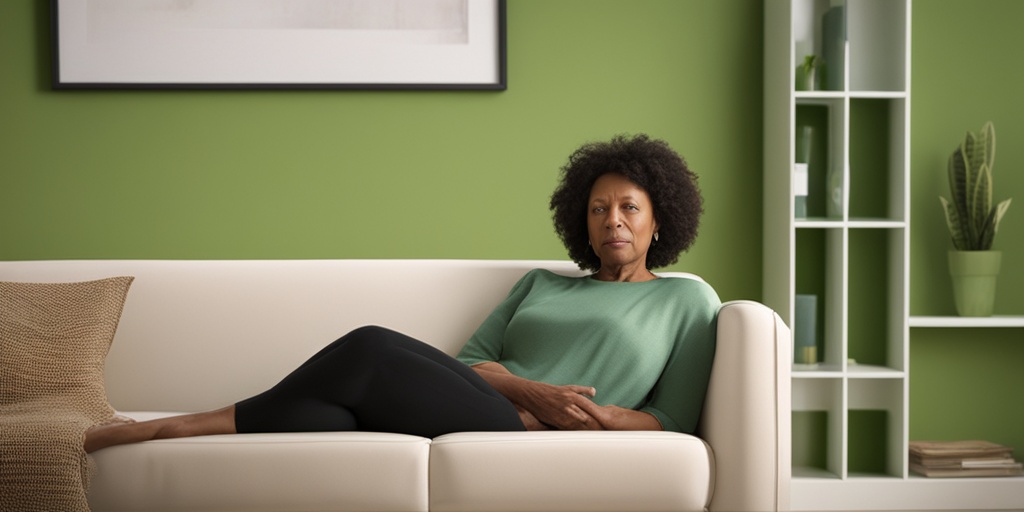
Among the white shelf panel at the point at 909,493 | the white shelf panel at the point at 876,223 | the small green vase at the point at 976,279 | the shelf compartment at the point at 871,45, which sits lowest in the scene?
the white shelf panel at the point at 909,493

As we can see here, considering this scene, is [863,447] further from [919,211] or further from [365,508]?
[365,508]

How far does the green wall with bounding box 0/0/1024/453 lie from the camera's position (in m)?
3.67

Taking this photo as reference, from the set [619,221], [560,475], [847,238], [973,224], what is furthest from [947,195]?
[560,475]

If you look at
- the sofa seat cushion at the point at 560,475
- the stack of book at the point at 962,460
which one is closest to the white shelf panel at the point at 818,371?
the stack of book at the point at 962,460

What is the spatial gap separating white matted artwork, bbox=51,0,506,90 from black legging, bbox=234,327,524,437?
1.64 meters

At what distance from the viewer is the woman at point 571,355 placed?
2.22 meters

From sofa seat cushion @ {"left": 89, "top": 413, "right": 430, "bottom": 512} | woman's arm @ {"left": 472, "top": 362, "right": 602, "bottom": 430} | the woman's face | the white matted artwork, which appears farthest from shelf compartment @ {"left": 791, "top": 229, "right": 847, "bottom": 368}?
sofa seat cushion @ {"left": 89, "top": 413, "right": 430, "bottom": 512}

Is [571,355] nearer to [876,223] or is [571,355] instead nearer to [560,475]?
[560,475]

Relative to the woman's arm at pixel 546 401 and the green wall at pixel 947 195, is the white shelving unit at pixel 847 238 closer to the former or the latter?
the green wall at pixel 947 195

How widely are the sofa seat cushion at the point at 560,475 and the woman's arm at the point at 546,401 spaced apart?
0.17 m

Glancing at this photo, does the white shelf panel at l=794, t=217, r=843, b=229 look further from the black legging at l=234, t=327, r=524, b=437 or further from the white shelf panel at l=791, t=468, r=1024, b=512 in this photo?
the black legging at l=234, t=327, r=524, b=437

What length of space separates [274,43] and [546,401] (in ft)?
6.39

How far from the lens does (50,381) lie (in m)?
2.53

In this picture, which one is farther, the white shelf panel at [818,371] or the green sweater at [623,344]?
the white shelf panel at [818,371]
